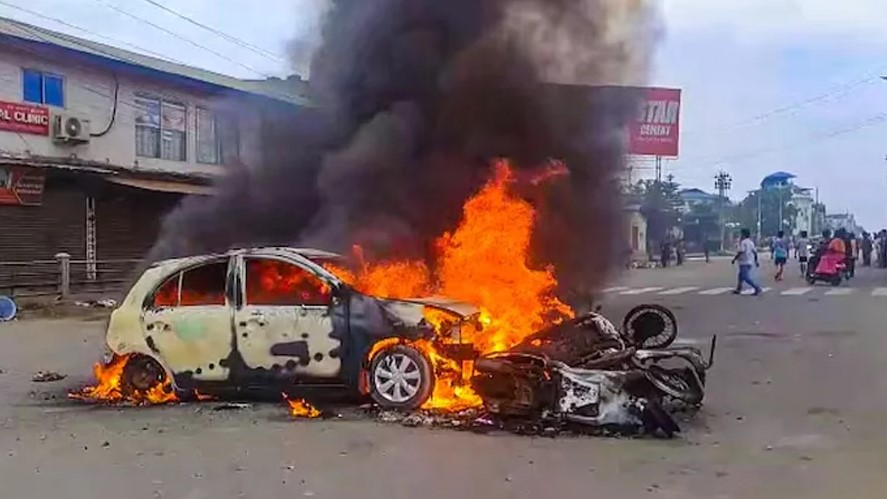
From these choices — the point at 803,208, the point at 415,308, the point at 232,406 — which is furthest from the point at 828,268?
the point at 803,208

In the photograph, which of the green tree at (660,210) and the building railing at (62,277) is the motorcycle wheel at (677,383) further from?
the green tree at (660,210)

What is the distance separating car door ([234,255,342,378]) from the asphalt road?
439mm

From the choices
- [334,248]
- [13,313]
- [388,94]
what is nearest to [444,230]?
[334,248]

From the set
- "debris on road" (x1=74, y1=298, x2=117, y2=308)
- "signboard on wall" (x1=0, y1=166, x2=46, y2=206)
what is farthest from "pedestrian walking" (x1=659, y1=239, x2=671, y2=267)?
"signboard on wall" (x1=0, y1=166, x2=46, y2=206)

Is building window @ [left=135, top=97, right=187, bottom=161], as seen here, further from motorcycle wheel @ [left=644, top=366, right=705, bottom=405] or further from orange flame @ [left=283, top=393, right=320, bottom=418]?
motorcycle wheel @ [left=644, top=366, right=705, bottom=405]

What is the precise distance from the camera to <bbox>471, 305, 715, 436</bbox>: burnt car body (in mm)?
7453

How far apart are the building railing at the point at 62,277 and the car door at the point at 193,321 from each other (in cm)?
1150

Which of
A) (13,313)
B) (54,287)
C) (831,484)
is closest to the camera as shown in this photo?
(831,484)

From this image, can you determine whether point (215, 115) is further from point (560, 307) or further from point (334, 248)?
point (560, 307)

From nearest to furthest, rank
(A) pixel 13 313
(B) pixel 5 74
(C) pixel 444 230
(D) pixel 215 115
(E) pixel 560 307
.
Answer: (E) pixel 560 307 → (C) pixel 444 230 → (A) pixel 13 313 → (B) pixel 5 74 → (D) pixel 215 115

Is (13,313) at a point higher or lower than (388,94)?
lower

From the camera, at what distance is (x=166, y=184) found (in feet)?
79.5

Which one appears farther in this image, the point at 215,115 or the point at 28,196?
the point at 215,115

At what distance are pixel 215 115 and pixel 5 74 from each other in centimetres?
653
